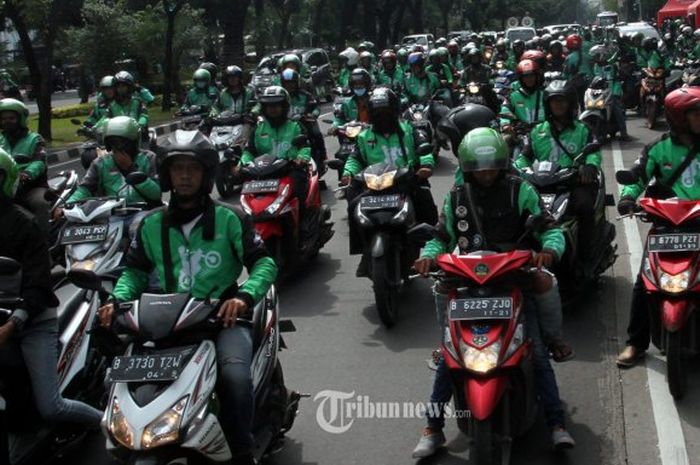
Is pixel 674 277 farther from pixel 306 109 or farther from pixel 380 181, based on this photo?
pixel 306 109

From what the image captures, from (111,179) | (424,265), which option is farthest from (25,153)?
(424,265)

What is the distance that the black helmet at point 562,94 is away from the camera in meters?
7.87

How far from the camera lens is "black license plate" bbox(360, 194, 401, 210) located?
25.5 ft

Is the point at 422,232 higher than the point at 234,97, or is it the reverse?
the point at 422,232

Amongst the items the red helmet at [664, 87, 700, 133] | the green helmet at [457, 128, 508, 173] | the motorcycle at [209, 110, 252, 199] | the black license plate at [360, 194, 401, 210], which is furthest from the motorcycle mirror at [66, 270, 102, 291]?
the motorcycle at [209, 110, 252, 199]

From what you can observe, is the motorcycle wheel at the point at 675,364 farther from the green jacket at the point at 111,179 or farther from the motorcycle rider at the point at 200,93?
the motorcycle rider at the point at 200,93

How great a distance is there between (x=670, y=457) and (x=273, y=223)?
14.8ft

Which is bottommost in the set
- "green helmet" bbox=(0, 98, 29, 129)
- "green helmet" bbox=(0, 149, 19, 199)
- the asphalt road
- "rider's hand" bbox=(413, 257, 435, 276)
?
the asphalt road

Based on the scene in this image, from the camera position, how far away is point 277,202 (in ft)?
28.9

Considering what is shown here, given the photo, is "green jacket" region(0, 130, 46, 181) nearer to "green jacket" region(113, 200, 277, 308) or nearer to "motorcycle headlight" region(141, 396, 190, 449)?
"green jacket" region(113, 200, 277, 308)

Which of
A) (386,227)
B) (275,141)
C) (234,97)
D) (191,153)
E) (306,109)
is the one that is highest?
(191,153)

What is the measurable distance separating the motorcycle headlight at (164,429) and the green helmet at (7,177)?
63.0 inches

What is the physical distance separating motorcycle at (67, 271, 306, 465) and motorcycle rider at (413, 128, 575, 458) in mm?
1027

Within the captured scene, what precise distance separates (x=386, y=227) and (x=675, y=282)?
101 inches
